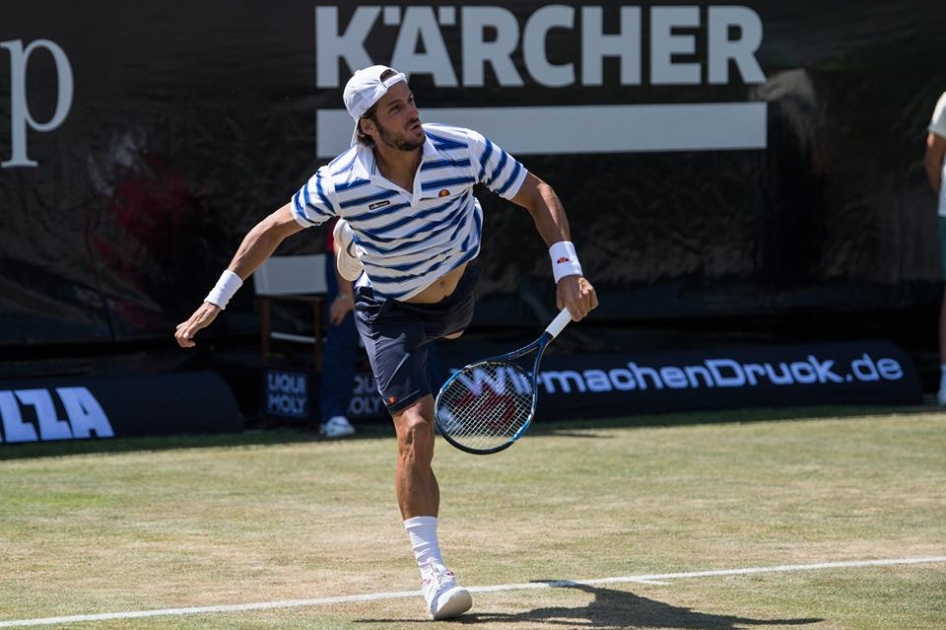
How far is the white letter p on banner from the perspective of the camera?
10.8 metres

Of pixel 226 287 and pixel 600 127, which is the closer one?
pixel 226 287

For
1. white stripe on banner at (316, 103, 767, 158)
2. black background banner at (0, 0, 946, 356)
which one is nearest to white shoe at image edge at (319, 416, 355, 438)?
black background banner at (0, 0, 946, 356)

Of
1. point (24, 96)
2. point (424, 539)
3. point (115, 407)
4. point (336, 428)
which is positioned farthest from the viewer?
point (336, 428)

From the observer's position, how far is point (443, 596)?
239 inches

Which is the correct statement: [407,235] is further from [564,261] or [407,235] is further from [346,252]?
[564,261]

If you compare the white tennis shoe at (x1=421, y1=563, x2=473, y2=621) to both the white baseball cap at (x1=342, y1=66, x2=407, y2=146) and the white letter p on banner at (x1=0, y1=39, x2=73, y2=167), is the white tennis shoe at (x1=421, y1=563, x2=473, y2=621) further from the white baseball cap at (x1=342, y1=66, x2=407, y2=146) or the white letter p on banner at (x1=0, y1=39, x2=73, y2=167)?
the white letter p on banner at (x1=0, y1=39, x2=73, y2=167)

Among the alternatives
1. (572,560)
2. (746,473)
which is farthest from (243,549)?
(746,473)

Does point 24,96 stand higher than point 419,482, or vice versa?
point 24,96

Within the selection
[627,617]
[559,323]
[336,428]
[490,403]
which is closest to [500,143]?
[336,428]

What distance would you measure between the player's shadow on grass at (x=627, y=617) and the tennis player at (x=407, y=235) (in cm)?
35

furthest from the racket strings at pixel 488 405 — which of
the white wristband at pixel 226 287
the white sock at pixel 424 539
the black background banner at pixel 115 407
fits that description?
the black background banner at pixel 115 407

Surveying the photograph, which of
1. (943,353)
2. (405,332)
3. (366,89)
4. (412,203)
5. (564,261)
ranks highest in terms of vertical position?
(366,89)

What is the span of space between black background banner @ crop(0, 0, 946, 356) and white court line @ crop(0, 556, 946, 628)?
5.09 m

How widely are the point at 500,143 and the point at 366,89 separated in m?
5.39
